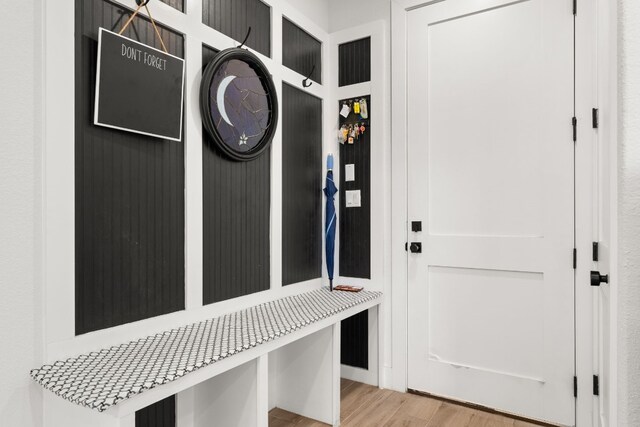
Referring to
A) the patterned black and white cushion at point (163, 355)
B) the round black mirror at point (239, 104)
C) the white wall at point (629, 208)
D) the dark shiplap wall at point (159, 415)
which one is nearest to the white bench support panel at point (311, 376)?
the patterned black and white cushion at point (163, 355)

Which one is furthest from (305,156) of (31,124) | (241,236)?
(31,124)

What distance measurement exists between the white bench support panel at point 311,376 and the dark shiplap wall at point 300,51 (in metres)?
1.65

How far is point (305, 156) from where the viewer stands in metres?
2.55

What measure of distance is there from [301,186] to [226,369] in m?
1.35

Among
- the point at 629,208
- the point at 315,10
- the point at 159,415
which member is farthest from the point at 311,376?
the point at 315,10

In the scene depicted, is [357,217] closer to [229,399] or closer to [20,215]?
[229,399]

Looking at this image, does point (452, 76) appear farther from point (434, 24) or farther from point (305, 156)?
point (305, 156)

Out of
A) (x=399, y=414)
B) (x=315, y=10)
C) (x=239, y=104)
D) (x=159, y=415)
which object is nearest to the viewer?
(x=159, y=415)

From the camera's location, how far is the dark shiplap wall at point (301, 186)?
2.37 metres

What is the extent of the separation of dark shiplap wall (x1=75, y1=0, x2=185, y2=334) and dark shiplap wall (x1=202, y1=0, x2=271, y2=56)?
0.27 metres

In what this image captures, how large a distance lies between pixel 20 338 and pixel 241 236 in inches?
40.2

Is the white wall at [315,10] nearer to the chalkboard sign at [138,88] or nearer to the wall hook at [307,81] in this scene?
the wall hook at [307,81]

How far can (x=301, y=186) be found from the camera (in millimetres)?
2514

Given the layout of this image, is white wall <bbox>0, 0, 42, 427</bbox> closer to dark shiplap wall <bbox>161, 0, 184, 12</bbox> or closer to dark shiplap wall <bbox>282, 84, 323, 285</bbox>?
dark shiplap wall <bbox>161, 0, 184, 12</bbox>
